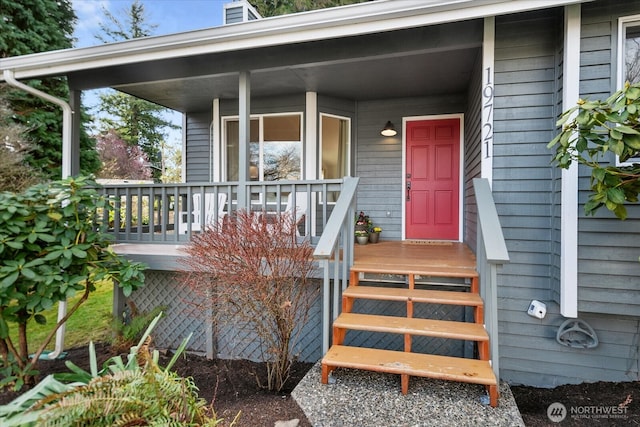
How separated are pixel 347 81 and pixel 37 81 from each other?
27.7 ft

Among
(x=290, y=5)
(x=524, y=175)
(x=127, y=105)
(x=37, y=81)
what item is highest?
(x=290, y=5)

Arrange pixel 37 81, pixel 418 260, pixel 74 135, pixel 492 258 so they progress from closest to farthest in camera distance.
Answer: pixel 492 258 < pixel 418 260 < pixel 74 135 < pixel 37 81

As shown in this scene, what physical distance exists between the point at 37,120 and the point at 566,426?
11.4 metres

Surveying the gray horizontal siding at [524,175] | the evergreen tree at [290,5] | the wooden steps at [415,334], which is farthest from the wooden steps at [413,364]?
the evergreen tree at [290,5]

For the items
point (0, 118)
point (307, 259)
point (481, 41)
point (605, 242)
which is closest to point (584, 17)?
point (481, 41)

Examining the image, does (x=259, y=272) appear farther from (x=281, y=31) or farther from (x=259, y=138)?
(x=259, y=138)

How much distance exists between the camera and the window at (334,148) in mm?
5914

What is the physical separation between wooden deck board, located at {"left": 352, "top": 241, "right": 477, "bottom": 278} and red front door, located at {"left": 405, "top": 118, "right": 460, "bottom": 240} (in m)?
0.93

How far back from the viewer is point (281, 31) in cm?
344

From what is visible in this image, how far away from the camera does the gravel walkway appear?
204 cm

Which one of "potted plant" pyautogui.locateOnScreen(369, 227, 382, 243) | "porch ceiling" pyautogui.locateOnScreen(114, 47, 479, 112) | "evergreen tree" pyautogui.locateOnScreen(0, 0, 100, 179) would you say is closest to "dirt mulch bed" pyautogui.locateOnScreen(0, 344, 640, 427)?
"potted plant" pyautogui.locateOnScreen(369, 227, 382, 243)

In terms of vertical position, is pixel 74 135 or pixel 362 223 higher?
pixel 74 135

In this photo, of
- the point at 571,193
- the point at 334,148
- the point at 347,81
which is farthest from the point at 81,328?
the point at 571,193

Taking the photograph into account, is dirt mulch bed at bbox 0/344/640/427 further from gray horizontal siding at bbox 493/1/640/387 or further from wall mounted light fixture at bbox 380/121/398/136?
wall mounted light fixture at bbox 380/121/398/136
